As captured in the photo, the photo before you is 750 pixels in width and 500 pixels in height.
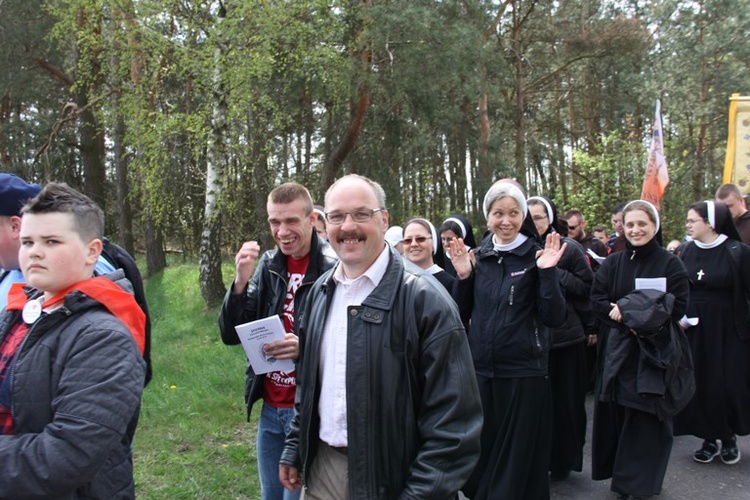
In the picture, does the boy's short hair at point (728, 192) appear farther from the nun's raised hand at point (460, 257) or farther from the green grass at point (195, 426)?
the green grass at point (195, 426)

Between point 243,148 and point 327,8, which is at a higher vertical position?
point 327,8

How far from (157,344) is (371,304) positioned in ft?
28.2

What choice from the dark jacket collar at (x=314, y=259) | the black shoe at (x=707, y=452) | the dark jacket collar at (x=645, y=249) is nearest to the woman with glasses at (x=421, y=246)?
the dark jacket collar at (x=645, y=249)

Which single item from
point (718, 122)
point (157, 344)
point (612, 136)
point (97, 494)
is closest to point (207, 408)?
point (157, 344)

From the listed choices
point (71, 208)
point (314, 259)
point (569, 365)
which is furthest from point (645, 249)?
point (71, 208)

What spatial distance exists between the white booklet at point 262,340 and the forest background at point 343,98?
27.8 ft

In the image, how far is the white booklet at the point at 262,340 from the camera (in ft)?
9.56

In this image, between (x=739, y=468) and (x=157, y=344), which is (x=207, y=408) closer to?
(x=157, y=344)

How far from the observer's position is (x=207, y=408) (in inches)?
255

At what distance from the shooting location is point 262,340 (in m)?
2.99

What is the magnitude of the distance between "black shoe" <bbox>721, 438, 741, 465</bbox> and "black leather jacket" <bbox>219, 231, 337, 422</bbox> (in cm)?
422

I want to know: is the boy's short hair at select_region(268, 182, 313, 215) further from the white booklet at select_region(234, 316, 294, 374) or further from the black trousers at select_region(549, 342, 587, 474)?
the black trousers at select_region(549, 342, 587, 474)

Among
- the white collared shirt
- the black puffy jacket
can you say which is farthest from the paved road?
the black puffy jacket

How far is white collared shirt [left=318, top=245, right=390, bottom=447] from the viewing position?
2.33 m
